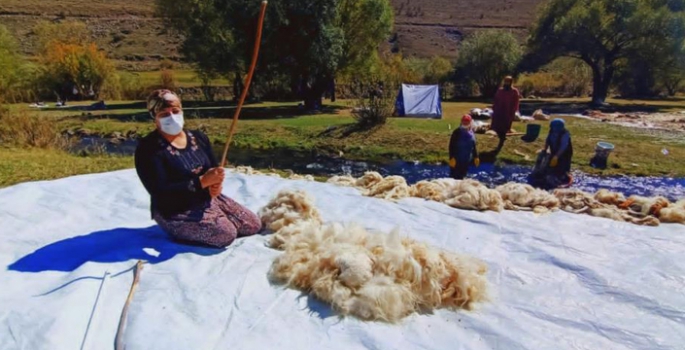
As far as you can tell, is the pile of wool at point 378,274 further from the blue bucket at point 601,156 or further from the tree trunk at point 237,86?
the tree trunk at point 237,86

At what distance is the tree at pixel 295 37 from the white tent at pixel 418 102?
3053mm

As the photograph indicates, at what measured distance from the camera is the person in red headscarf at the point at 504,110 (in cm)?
1257

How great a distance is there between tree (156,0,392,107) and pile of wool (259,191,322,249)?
15.2 m

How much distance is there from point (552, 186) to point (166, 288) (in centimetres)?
614

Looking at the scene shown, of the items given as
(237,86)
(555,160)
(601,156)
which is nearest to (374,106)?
(601,156)

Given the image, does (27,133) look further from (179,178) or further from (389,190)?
(179,178)

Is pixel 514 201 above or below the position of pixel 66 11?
below

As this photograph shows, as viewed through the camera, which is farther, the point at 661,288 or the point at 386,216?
the point at 386,216

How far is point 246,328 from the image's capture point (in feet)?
8.61

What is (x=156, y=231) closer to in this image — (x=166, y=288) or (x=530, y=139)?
(x=166, y=288)

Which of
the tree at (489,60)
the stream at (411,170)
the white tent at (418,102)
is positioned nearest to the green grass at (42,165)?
the stream at (411,170)

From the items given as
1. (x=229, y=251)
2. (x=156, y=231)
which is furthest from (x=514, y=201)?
(x=156, y=231)

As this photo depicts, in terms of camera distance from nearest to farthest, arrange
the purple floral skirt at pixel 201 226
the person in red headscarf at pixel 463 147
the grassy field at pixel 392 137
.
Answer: the purple floral skirt at pixel 201 226, the person in red headscarf at pixel 463 147, the grassy field at pixel 392 137

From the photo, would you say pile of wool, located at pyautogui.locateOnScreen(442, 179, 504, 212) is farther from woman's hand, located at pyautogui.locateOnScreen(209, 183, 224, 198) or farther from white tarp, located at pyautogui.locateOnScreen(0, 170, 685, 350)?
woman's hand, located at pyautogui.locateOnScreen(209, 183, 224, 198)
